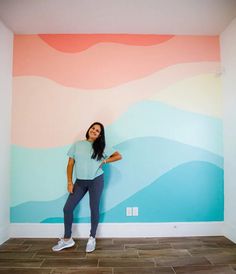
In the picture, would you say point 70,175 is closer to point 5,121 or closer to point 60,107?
point 60,107

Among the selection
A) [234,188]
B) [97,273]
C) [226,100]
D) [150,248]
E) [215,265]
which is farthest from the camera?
[226,100]

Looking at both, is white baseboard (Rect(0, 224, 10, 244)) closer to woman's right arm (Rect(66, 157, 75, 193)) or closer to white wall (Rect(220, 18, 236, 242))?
woman's right arm (Rect(66, 157, 75, 193))

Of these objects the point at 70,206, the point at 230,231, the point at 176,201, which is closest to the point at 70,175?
the point at 70,206

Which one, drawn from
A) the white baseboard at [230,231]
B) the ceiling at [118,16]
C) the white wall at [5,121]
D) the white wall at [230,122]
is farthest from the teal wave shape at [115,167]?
the ceiling at [118,16]

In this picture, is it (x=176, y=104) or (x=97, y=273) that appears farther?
(x=176, y=104)

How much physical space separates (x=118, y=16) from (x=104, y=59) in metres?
0.56

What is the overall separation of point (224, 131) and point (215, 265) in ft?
5.28

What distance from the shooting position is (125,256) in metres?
2.23

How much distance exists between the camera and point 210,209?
2.82 meters

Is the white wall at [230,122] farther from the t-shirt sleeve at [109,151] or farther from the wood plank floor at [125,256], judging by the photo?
the t-shirt sleeve at [109,151]

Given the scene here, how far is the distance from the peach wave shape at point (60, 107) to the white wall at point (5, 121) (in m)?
0.10

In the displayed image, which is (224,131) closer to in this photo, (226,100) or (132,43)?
(226,100)

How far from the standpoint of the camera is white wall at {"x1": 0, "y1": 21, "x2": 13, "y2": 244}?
8.53ft

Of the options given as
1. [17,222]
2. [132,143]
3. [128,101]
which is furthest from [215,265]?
[17,222]
